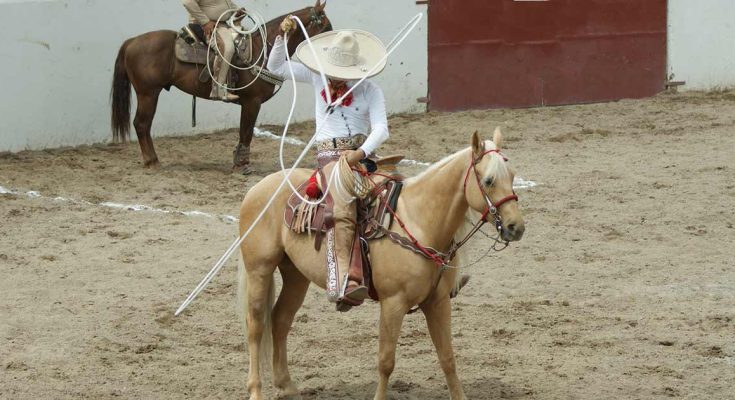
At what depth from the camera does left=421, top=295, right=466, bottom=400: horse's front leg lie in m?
6.25

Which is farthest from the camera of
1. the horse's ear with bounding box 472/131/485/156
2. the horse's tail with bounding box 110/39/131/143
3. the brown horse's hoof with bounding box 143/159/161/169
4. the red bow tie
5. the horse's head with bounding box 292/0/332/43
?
the horse's tail with bounding box 110/39/131/143

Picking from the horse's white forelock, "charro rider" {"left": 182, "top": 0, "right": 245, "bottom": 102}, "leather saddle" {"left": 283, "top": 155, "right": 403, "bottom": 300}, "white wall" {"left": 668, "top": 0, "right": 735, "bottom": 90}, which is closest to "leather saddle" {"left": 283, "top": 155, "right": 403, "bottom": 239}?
"leather saddle" {"left": 283, "top": 155, "right": 403, "bottom": 300}

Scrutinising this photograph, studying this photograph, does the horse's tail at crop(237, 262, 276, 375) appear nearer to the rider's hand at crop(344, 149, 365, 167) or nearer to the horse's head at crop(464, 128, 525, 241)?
the rider's hand at crop(344, 149, 365, 167)

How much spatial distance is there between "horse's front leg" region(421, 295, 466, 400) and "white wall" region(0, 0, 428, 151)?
7.11 m

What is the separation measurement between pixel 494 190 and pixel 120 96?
697cm

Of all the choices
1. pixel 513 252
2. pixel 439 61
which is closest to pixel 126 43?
pixel 439 61

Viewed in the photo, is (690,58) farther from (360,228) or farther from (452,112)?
(360,228)

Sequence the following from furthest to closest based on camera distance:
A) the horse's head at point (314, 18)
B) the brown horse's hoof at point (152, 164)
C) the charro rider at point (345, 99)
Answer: the brown horse's hoof at point (152, 164)
the horse's head at point (314, 18)
the charro rider at point (345, 99)

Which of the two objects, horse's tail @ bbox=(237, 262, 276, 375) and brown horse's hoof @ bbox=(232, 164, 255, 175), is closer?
horse's tail @ bbox=(237, 262, 276, 375)

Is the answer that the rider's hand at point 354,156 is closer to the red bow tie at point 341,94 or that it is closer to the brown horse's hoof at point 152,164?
the red bow tie at point 341,94

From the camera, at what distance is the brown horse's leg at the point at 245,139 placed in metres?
11.8

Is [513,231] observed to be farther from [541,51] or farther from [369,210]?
[541,51]

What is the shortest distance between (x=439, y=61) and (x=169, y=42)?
11.4ft

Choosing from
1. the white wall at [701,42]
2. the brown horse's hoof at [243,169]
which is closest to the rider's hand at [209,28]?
the brown horse's hoof at [243,169]
